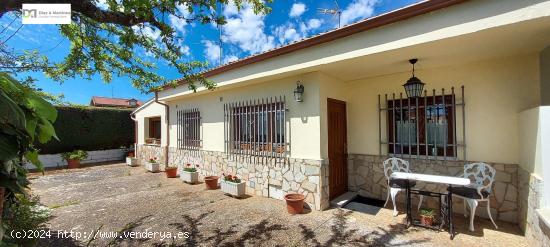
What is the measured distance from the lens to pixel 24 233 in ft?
10.2

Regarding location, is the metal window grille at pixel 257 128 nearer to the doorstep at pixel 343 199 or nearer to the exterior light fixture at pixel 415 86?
the doorstep at pixel 343 199

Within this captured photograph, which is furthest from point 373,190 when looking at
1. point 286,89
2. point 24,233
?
point 24,233

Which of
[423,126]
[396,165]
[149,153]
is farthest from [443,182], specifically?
[149,153]

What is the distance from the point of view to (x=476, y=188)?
→ 4.36 metres

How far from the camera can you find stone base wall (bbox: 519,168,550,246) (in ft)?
10.9

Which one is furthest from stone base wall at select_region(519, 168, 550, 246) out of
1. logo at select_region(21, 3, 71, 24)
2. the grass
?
the grass

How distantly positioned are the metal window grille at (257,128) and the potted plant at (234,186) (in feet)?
2.57

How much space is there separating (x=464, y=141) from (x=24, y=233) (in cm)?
748

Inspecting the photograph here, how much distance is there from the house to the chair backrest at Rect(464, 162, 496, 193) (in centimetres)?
22

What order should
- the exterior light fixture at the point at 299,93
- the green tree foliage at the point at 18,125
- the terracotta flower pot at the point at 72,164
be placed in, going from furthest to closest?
1. the terracotta flower pot at the point at 72,164
2. the exterior light fixture at the point at 299,93
3. the green tree foliage at the point at 18,125

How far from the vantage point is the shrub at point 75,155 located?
39.3ft

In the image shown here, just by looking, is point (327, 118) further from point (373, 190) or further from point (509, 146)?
point (509, 146)

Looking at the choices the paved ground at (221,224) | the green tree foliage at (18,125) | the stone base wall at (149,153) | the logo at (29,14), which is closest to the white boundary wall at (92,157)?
the stone base wall at (149,153)

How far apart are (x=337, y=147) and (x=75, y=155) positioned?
42.3 ft
